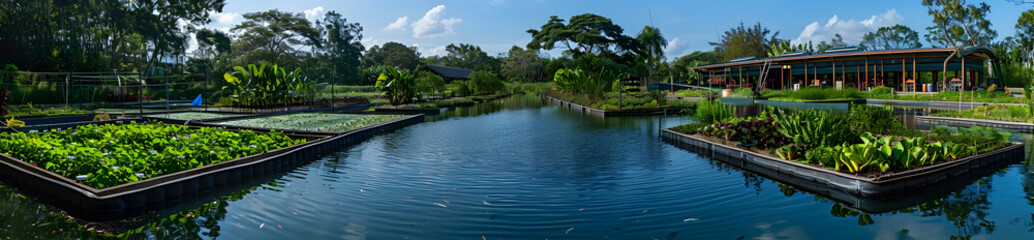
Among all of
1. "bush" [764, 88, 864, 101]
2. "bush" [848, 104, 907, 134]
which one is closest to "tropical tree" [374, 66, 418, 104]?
"bush" [848, 104, 907, 134]

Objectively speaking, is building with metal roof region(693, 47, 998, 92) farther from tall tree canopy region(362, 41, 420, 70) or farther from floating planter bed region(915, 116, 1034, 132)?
tall tree canopy region(362, 41, 420, 70)

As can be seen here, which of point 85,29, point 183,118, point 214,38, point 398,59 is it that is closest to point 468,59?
point 398,59

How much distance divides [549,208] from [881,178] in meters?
4.40

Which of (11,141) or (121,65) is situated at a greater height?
(121,65)

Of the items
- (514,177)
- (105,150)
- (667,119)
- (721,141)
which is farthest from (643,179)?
(667,119)

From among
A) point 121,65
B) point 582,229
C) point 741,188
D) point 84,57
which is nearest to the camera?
point 582,229

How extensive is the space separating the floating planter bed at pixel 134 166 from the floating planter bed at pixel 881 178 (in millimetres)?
8184

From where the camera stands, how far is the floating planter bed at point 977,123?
47.9 ft

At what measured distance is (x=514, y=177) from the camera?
8.81 metres

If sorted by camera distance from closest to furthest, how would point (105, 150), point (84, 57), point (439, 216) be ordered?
point (439, 216) → point (105, 150) → point (84, 57)

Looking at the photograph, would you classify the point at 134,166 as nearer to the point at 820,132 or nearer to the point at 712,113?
the point at 820,132

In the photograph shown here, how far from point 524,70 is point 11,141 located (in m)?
68.4

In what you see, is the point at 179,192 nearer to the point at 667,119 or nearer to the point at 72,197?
the point at 72,197

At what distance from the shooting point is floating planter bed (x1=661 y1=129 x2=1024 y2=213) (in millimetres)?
7125
